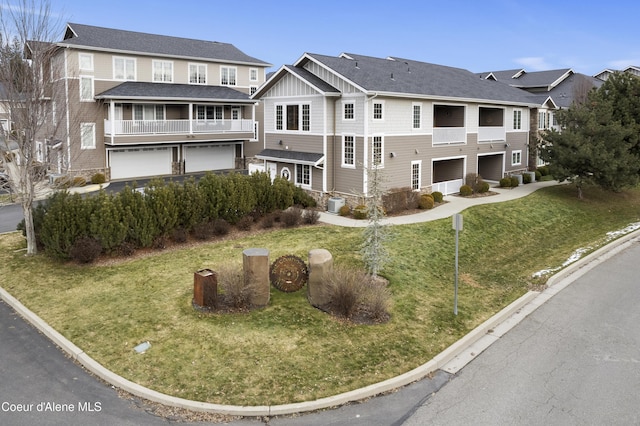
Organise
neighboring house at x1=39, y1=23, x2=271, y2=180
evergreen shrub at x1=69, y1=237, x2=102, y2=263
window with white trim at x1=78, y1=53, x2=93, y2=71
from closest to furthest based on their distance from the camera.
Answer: evergreen shrub at x1=69, y1=237, x2=102, y2=263 < window with white trim at x1=78, y1=53, x2=93, y2=71 < neighboring house at x1=39, y1=23, x2=271, y2=180

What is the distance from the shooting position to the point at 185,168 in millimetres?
42531

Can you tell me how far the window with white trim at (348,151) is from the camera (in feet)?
90.1

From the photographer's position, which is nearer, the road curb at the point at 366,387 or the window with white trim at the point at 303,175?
the road curb at the point at 366,387

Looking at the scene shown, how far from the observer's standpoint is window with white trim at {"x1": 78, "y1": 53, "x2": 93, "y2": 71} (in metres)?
35.9

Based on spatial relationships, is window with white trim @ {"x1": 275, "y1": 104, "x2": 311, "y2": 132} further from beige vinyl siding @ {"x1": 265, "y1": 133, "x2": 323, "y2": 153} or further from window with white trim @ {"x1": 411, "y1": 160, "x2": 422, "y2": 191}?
window with white trim @ {"x1": 411, "y1": 160, "x2": 422, "y2": 191}

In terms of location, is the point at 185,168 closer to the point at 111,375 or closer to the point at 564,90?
the point at 111,375

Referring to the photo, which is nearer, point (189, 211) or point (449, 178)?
point (189, 211)

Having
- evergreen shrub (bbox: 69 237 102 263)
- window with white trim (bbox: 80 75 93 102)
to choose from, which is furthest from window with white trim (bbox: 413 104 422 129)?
window with white trim (bbox: 80 75 93 102)

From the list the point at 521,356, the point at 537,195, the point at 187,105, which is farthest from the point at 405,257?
the point at 187,105

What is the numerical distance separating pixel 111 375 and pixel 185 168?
33654mm

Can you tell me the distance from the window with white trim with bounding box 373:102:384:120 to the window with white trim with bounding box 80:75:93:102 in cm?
2159

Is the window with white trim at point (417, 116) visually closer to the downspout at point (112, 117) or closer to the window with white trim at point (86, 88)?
the downspout at point (112, 117)

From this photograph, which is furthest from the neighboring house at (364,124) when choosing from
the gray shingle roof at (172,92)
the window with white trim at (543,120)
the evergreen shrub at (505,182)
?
the gray shingle roof at (172,92)

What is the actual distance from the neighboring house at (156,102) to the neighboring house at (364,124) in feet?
35.0
